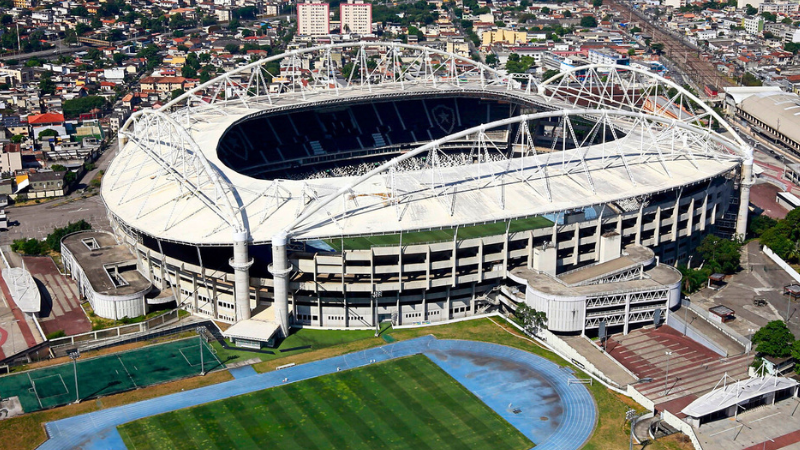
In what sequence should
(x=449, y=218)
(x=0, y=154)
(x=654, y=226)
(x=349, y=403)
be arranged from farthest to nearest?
1. (x=0, y=154)
2. (x=654, y=226)
3. (x=449, y=218)
4. (x=349, y=403)

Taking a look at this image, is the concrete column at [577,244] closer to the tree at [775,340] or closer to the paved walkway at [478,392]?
the paved walkway at [478,392]

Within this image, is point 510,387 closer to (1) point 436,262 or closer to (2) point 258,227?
(1) point 436,262

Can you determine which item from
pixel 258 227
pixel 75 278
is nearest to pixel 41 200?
pixel 75 278

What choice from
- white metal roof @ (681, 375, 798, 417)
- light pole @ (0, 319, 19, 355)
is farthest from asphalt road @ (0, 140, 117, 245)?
white metal roof @ (681, 375, 798, 417)

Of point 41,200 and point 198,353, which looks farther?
point 41,200

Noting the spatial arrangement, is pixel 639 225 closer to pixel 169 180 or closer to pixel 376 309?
pixel 376 309

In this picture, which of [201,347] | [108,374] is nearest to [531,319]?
[201,347]

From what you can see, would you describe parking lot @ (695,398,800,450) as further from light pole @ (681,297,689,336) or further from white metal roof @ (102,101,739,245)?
white metal roof @ (102,101,739,245)
